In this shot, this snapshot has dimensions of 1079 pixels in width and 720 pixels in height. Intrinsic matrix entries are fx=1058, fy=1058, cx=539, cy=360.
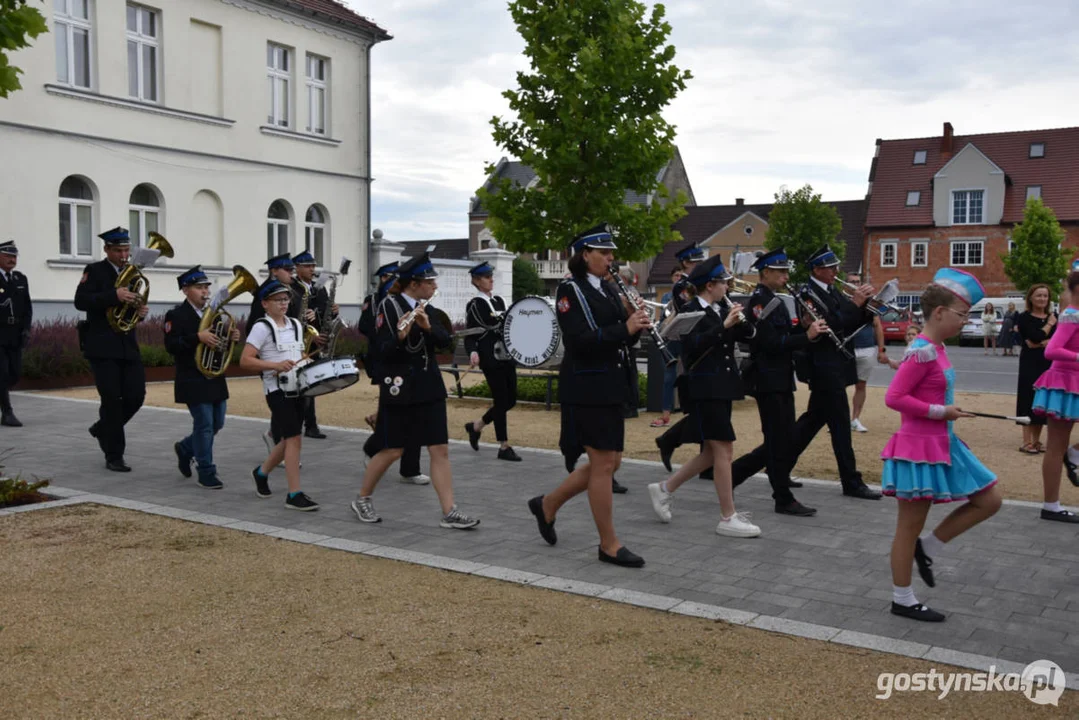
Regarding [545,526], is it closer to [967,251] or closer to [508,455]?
[508,455]

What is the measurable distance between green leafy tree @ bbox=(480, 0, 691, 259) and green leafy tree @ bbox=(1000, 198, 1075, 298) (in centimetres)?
3729

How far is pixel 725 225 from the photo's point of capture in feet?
234

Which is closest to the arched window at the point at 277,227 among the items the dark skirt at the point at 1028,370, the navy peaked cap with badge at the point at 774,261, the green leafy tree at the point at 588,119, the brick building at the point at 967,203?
the green leafy tree at the point at 588,119

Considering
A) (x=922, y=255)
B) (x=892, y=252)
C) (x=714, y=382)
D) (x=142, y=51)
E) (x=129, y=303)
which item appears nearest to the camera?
(x=714, y=382)

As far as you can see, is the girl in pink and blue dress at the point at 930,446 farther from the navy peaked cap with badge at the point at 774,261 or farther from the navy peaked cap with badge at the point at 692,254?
the navy peaked cap with badge at the point at 692,254

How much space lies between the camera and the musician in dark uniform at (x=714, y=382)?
708 cm

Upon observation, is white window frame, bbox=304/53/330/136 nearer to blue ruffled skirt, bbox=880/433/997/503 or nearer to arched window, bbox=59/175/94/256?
arched window, bbox=59/175/94/256

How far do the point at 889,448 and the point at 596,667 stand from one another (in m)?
1.86

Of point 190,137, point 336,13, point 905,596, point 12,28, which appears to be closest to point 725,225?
point 336,13

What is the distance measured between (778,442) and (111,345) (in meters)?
5.77

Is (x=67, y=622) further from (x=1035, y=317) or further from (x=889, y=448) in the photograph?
(x=1035, y=317)

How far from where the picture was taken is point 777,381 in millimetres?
7848

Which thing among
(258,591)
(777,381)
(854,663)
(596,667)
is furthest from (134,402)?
(854,663)

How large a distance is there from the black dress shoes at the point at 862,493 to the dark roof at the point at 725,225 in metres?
57.9
